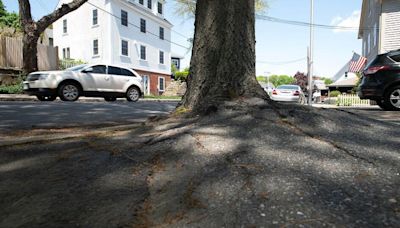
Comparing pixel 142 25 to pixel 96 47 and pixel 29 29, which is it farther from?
pixel 29 29

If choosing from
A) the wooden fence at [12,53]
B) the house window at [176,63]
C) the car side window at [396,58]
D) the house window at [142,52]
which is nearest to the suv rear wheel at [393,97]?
the car side window at [396,58]

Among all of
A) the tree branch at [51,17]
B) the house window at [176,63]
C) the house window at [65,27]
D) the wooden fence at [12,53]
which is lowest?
the wooden fence at [12,53]

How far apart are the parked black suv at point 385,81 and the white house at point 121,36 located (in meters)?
24.8

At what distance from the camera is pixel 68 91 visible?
13.6 metres

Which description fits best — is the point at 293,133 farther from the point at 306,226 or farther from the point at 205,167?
the point at 306,226

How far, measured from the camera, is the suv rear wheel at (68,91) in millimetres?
13379

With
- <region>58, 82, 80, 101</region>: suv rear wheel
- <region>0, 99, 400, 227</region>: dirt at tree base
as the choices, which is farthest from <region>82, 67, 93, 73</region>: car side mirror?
<region>0, 99, 400, 227</region>: dirt at tree base

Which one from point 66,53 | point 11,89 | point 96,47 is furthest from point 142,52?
point 11,89

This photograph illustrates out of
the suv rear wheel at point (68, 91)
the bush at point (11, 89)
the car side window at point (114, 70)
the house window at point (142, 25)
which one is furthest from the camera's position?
the house window at point (142, 25)

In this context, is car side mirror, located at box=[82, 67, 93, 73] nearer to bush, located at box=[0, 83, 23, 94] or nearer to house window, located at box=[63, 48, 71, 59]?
bush, located at box=[0, 83, 23, 94]

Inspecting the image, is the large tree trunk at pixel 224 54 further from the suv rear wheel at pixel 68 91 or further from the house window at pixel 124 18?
the house window at pixel 124 18

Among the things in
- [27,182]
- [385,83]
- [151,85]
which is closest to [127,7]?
[151,85]

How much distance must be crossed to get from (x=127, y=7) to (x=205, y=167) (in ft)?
108

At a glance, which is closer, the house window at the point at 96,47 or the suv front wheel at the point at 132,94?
the suv front wheel at the point at 132,94
